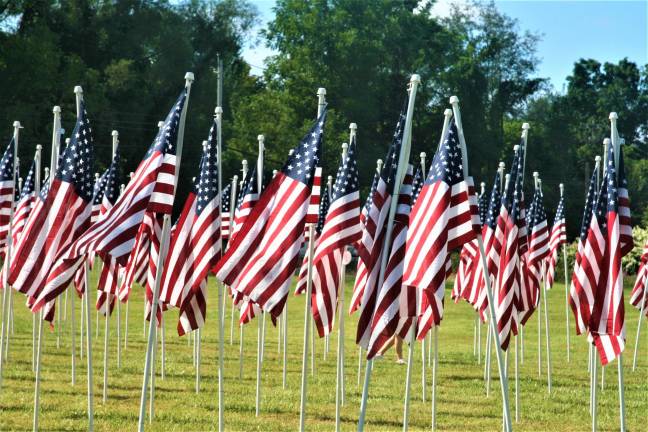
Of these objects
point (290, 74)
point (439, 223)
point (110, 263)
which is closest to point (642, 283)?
point (110, 263)

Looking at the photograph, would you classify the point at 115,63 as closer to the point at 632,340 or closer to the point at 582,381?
the point at 632,340

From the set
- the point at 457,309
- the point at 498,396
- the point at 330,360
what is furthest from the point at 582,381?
the point at 457,309

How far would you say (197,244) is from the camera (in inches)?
491

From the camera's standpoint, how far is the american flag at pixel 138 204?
11.1 metres

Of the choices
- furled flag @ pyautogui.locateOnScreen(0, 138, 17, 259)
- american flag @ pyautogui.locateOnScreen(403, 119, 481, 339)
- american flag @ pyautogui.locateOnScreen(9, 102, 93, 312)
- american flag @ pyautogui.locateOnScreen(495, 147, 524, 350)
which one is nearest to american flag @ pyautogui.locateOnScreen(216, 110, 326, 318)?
american flag @ pyautogui.locateOnScreen(403, 119, 481, 339)

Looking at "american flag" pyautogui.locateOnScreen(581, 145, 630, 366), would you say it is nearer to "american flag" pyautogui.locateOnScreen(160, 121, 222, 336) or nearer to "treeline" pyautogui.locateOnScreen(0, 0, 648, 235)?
"american flag" pyautogui.locateOnScreen(160, 121, 222, 336)

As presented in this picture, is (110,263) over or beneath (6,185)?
beneath

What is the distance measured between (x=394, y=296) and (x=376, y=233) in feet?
2.87

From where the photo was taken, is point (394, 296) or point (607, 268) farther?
point (607, 268)

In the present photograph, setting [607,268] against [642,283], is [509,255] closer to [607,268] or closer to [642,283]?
[607,268]

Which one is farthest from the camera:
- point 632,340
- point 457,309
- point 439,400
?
point 457,309

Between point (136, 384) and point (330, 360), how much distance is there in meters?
6.25

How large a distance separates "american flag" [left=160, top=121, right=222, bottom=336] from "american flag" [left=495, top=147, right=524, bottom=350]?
3932 mm

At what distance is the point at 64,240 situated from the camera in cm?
1221
